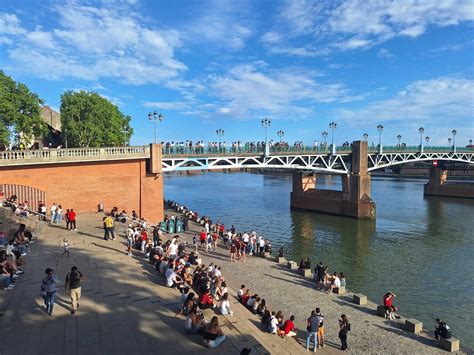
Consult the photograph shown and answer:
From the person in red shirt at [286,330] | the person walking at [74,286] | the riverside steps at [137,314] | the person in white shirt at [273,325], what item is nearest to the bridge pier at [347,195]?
the riverside steps at [137,314]

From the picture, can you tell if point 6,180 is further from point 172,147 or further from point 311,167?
point 311,167

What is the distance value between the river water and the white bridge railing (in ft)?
49.1

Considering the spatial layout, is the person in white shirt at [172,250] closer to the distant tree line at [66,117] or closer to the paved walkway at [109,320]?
the paved walkway at [109,320]

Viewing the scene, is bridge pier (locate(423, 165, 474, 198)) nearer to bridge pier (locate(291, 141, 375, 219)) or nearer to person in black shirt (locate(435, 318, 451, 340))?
bridge pier (locate(291, 141, 375, 219))

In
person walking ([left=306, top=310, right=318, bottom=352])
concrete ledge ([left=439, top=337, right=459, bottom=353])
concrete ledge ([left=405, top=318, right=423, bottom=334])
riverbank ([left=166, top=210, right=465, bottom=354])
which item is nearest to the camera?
person walking ([left=306, top=310, right=318, bottom=352])

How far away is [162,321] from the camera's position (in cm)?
1076

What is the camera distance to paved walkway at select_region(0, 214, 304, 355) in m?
9.27

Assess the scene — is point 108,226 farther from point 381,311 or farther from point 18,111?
point 18,111

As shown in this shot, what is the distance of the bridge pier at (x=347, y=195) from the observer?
160 feet

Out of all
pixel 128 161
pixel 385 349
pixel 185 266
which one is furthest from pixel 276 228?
pixel 385 349

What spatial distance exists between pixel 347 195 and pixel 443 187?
119ft

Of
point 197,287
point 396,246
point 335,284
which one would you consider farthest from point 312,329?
point 396,246

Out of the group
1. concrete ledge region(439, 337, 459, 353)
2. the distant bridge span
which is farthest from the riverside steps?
the distant bridge span

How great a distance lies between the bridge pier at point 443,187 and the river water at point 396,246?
929cm
